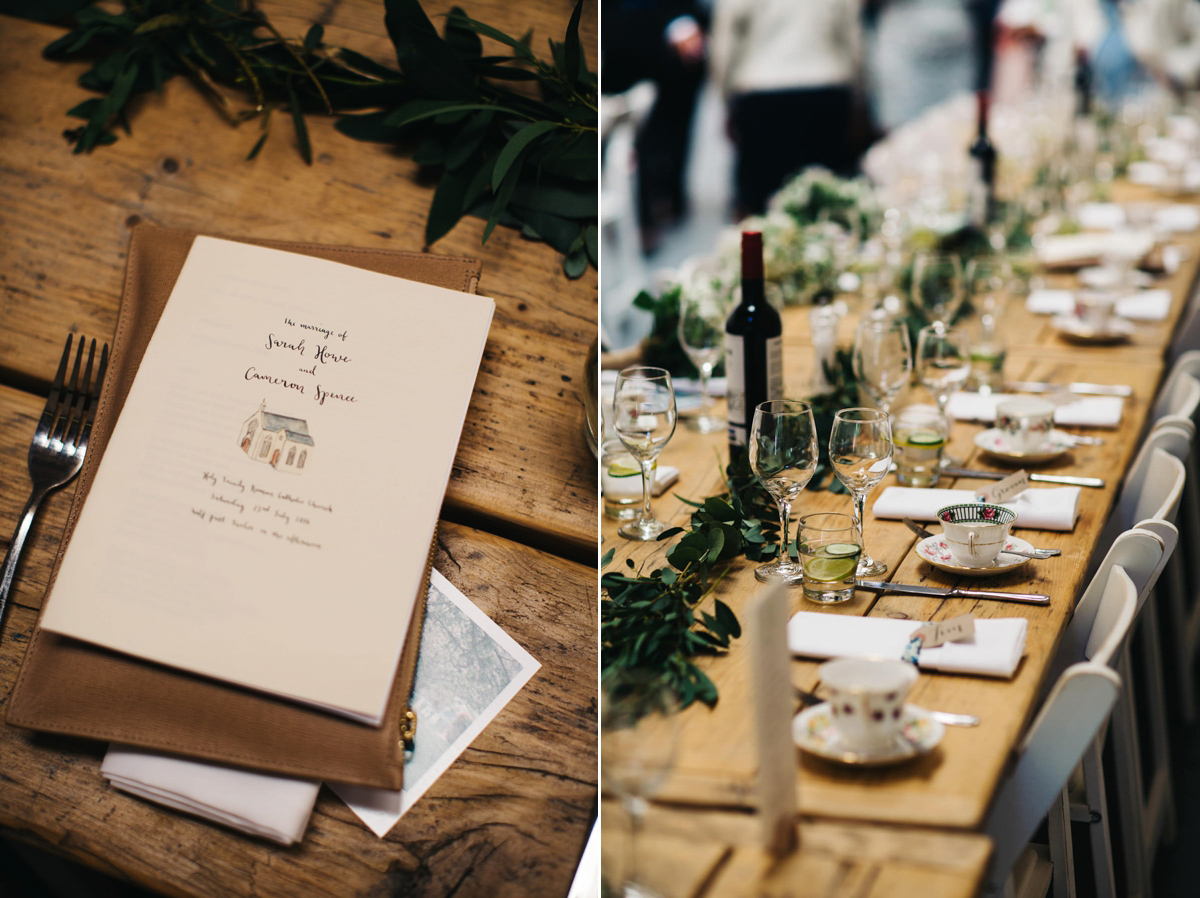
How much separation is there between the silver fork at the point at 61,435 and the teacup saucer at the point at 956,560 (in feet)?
3.06

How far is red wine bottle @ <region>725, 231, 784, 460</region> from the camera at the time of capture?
135cm

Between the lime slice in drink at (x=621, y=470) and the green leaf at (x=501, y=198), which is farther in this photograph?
the lime slice in drink at (x=621, y=470)

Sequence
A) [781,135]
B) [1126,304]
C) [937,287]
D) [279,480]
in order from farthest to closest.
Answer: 1. [781,135]
2. [1126,304]
3. [937,287]
4. [279,480]

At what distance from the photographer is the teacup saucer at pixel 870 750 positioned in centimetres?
79

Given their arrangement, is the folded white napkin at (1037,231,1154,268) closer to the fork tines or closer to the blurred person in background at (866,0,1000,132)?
the fork tines

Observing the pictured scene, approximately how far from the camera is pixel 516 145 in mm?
1223

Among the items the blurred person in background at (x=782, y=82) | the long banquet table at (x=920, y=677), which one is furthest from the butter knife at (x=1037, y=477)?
the blurred person in background at (x=782, y=82)

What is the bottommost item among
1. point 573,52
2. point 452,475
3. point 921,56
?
point 452,475

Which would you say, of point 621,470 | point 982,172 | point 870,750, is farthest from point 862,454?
point 982,172

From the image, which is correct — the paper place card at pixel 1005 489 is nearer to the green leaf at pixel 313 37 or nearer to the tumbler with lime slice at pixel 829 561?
the tumbler with lime slice at pixel 829 561

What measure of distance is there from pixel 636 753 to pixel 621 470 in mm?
677

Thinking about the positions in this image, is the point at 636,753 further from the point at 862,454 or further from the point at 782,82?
the point at 782,82

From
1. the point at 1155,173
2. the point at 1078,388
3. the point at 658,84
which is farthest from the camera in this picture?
the point at 658,84

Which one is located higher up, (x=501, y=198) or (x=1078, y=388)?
(x=501, y=198)
